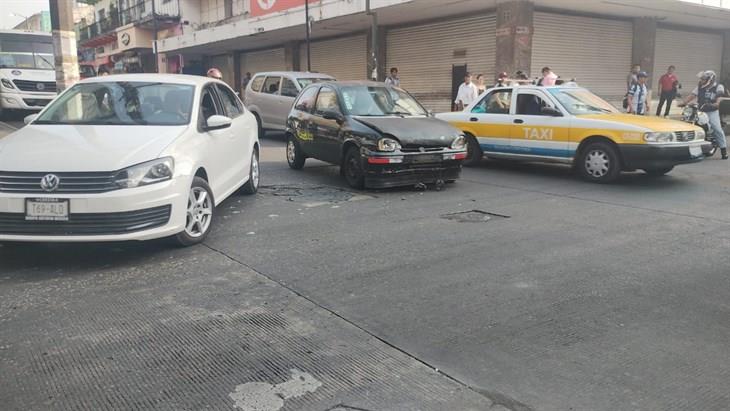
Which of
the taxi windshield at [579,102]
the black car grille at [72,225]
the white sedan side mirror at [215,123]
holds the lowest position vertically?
the black car grille at [72,225]

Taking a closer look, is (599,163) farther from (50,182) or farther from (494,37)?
(494,37)

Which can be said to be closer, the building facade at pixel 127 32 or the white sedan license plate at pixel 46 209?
the white sedan license plate at pixel 46 209

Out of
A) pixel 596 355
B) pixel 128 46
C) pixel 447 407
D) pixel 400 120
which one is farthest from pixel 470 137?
pixel 128 46

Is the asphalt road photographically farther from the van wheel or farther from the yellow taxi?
the yellow taxi

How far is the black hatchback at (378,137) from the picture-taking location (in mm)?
8250

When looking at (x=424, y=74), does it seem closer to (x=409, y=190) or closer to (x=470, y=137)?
(x=470, y=137)

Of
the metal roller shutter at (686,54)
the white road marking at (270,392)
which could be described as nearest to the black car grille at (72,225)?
the white road marking at (270,392)

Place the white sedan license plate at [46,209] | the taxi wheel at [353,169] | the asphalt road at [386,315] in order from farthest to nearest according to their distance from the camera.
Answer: the taxi wheel at [353,169] → the white sedan license plate at [46,209] → the asphalt road at [386,315]

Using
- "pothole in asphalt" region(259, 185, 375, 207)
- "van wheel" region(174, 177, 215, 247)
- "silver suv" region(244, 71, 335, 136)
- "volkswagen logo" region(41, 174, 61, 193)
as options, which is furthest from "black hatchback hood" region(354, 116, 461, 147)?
"silver suv" region(244, 71, 335, 136)

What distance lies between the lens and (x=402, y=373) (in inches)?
129

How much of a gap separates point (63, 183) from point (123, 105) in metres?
1.69

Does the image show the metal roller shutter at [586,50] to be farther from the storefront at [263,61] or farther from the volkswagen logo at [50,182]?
the volkswagen logo at [50,182]

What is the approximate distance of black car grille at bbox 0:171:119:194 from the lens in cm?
485

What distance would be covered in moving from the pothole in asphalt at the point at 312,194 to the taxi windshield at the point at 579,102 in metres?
3.97
